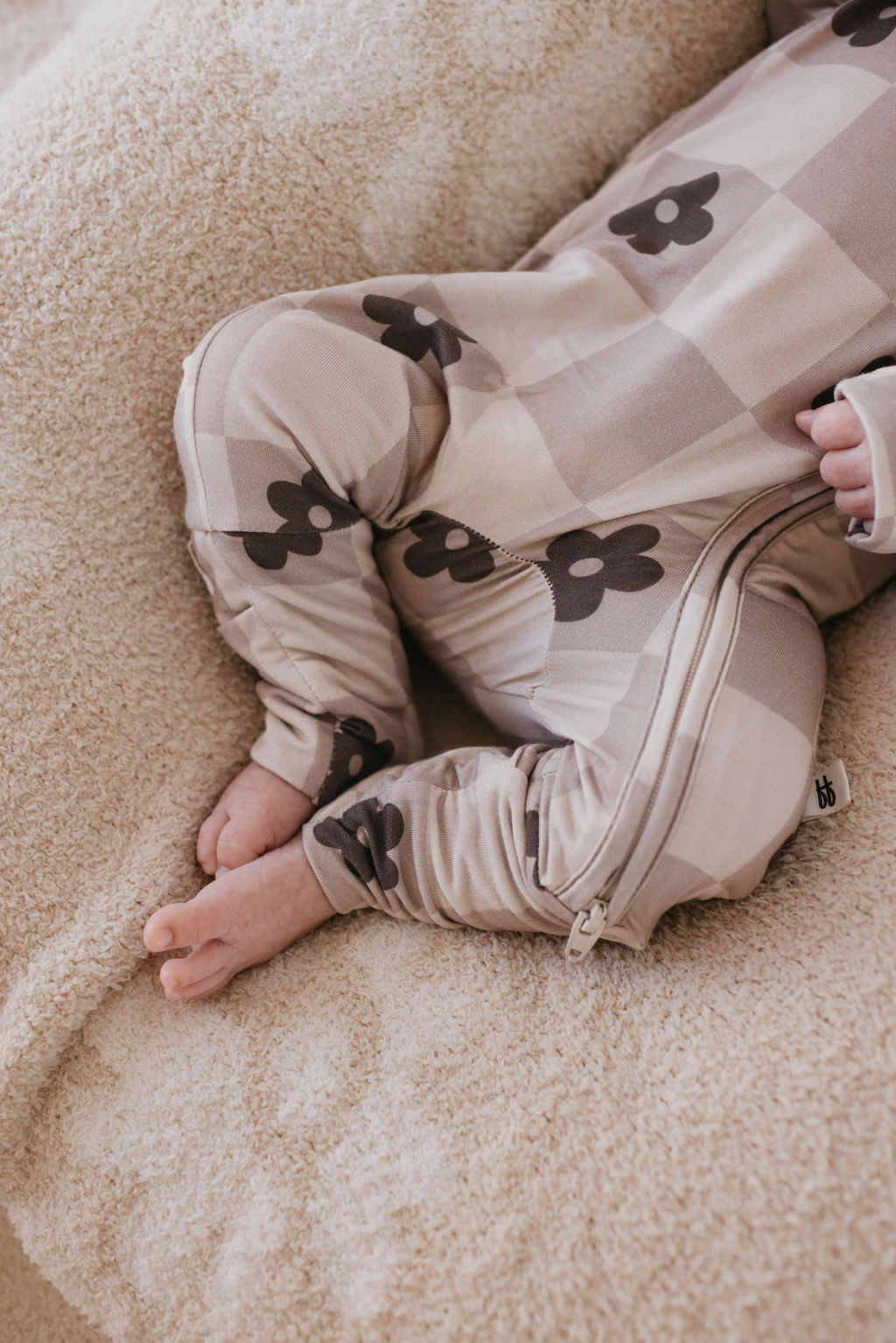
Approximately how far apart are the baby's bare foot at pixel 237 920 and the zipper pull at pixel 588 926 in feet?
0.65

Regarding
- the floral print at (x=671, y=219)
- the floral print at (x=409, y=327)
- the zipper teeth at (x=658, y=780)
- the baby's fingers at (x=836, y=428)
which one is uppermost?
the floral print at (x=409, y=327)

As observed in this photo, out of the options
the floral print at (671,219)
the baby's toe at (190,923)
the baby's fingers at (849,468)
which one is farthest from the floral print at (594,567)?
the baby's toe at (190,923)

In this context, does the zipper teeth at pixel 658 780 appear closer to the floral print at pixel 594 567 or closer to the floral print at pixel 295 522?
the floral print at pixel 594 567

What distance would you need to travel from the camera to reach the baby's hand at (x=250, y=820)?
74 cm

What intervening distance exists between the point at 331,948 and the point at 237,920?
8cm

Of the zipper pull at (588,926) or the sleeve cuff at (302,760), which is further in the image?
the sleeve cuff at (302,760)

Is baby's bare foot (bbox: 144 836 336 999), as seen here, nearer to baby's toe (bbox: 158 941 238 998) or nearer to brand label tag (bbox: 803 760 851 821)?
baby's toe (bbox: 158 941 238 998)

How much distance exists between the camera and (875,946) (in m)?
0.63

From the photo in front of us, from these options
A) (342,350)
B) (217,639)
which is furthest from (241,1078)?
(342,350)

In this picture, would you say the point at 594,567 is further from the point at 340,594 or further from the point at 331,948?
the point at 331,948

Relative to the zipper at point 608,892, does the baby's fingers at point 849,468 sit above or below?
above

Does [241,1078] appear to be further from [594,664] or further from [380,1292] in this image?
[594,664]

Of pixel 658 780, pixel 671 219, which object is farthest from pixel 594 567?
pixel 671 219

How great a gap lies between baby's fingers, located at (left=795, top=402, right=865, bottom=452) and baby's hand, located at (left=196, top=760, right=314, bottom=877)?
0.49 meters
